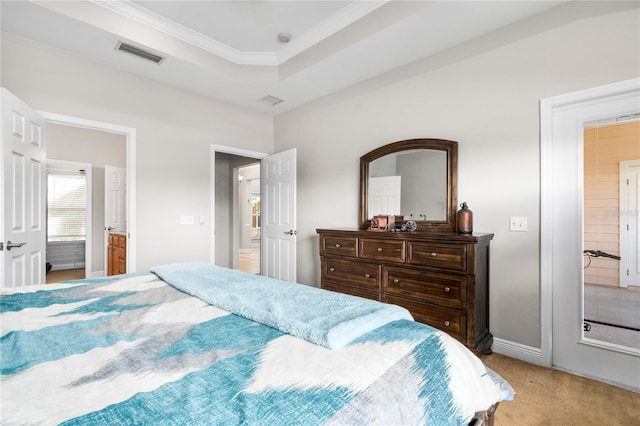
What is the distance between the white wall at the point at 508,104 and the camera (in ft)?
7.18

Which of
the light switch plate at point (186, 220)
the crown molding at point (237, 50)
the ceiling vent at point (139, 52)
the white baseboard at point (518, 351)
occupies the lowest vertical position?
the white baseboard at point (518, 351)

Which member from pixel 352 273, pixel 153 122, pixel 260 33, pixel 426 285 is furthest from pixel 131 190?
pixel 426 285

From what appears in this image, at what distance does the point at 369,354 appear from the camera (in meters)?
0.87

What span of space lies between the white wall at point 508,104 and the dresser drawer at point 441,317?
50 cm

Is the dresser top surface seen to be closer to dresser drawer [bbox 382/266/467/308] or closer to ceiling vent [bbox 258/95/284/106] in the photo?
dresser drawer [bbox 382/266/467/308]

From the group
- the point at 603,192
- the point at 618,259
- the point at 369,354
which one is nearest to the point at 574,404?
the point at 618,259

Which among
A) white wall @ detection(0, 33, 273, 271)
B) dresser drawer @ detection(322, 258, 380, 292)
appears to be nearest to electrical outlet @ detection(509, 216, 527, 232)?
dresser drawer @ detection(322, 258, 380, 292)

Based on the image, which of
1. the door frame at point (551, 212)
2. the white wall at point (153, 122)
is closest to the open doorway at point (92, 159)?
the white wall at point (153, 122)

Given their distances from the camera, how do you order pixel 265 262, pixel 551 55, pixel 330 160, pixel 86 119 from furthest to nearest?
pixel 265 262 < pixel 330 160 < pixel 86 119 < pixel 551 55

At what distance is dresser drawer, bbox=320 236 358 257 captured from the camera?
9.93ft

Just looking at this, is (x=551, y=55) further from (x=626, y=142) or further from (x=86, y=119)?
(x=86, y=119)

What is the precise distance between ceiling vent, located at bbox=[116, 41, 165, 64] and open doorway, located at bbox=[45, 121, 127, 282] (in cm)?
280

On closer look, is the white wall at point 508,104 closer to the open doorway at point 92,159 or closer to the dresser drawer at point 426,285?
the dresser drawer at point 426,285

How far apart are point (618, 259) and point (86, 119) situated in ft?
15.3
